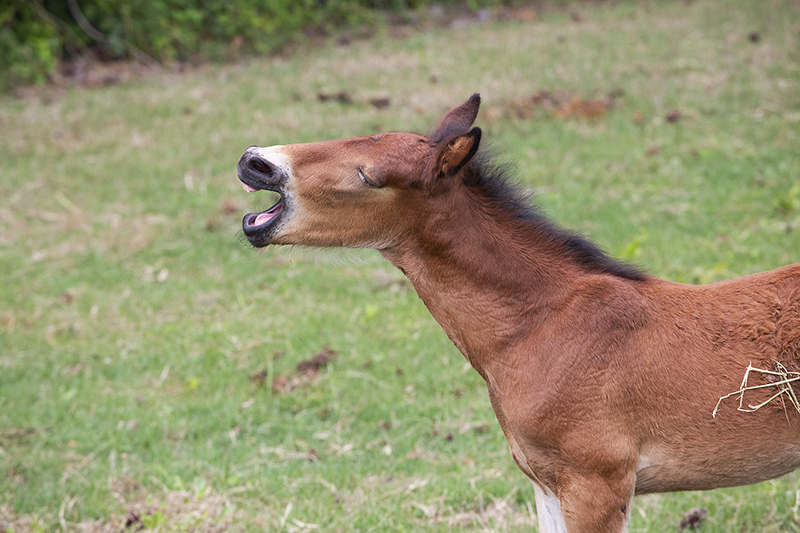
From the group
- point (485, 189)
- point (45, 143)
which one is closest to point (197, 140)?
point (45, 143)

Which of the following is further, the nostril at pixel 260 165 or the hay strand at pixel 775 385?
the nostril at pixel 260 165

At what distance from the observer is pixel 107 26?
1249 centimetres

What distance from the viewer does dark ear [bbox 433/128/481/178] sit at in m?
2.43

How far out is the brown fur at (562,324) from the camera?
2449 millimetres

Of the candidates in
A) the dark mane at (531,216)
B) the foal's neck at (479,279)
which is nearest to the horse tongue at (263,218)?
the foal's neck at (479,279)

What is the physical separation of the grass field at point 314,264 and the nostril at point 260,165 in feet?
1.24

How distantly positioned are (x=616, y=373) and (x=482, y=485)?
5.32 ft

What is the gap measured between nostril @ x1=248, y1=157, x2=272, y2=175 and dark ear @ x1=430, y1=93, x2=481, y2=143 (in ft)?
1.92

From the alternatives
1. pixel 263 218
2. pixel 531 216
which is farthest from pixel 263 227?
pixel 531 216

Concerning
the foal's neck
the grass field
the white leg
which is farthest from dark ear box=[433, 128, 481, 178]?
the white leg

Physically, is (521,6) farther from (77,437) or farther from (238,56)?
(77,437)

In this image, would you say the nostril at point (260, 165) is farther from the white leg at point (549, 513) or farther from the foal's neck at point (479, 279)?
the white leg at point (549, 513)

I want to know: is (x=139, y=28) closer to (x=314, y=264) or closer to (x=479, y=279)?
(x=314, y=264)

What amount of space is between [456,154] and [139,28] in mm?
11643
